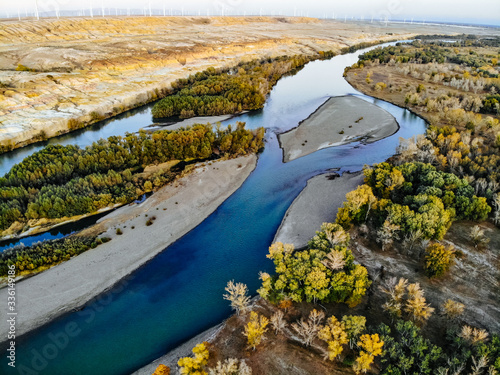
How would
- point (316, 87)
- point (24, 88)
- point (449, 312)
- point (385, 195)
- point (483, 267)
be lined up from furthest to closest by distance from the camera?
point (316, 87), point (24, 88), point (385, 195), point (483, 267), point (449, 312)

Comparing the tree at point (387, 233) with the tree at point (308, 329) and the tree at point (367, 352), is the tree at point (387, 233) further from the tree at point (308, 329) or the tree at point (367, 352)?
the tree at point (367, 352)

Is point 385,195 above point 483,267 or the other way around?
above

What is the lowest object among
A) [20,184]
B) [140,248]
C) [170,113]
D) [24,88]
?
[140,248]

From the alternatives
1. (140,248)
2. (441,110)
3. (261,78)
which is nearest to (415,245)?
(140,248)

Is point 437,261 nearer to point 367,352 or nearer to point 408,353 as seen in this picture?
point 408,353

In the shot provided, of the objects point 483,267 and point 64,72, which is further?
point 64,72

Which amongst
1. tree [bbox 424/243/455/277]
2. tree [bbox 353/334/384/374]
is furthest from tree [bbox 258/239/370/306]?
tree [bbox 424/243/455/277]

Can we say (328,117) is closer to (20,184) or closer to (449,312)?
(449,312)

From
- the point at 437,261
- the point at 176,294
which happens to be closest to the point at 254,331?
the point at 176,294
